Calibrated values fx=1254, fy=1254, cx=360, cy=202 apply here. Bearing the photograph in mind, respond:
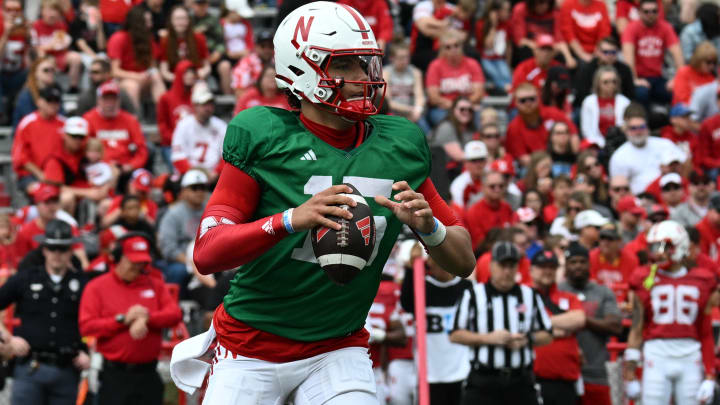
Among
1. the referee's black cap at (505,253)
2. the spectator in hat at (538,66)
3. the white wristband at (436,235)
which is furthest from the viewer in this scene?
the spectator in hat at (538,66)

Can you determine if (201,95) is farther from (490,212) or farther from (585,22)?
(585,22)

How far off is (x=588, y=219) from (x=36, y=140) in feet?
17.6

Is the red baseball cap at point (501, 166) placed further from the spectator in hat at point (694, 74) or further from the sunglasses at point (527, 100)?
the spectator in hat at point (694, 74)

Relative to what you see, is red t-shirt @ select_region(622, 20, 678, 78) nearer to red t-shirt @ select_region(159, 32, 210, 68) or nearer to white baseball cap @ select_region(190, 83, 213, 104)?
red t-shirt @ select_region(159, 32, 210, 68)

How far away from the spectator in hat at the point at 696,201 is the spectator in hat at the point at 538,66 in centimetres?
264

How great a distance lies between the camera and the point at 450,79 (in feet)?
46.2

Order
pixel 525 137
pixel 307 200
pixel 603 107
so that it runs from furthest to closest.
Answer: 1. pixel 603 107
2. pixel 525 137
3. pixel 307 200

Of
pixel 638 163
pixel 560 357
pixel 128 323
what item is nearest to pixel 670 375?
pixel 560 357

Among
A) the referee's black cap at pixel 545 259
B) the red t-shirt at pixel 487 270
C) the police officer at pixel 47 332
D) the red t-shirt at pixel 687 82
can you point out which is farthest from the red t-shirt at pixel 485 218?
the red t-shirt at pixel 687 82

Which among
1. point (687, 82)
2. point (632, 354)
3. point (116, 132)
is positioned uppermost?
point (687, 82)

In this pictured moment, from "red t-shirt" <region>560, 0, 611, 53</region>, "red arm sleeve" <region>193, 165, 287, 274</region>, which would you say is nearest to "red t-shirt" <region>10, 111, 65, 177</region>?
"red t-shirt" <region>560, 0, 611, 53</region>

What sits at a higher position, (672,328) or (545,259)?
(545,259)

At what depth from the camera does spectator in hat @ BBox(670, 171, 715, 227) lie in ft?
40.1

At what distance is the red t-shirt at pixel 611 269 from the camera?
11.1 metres
